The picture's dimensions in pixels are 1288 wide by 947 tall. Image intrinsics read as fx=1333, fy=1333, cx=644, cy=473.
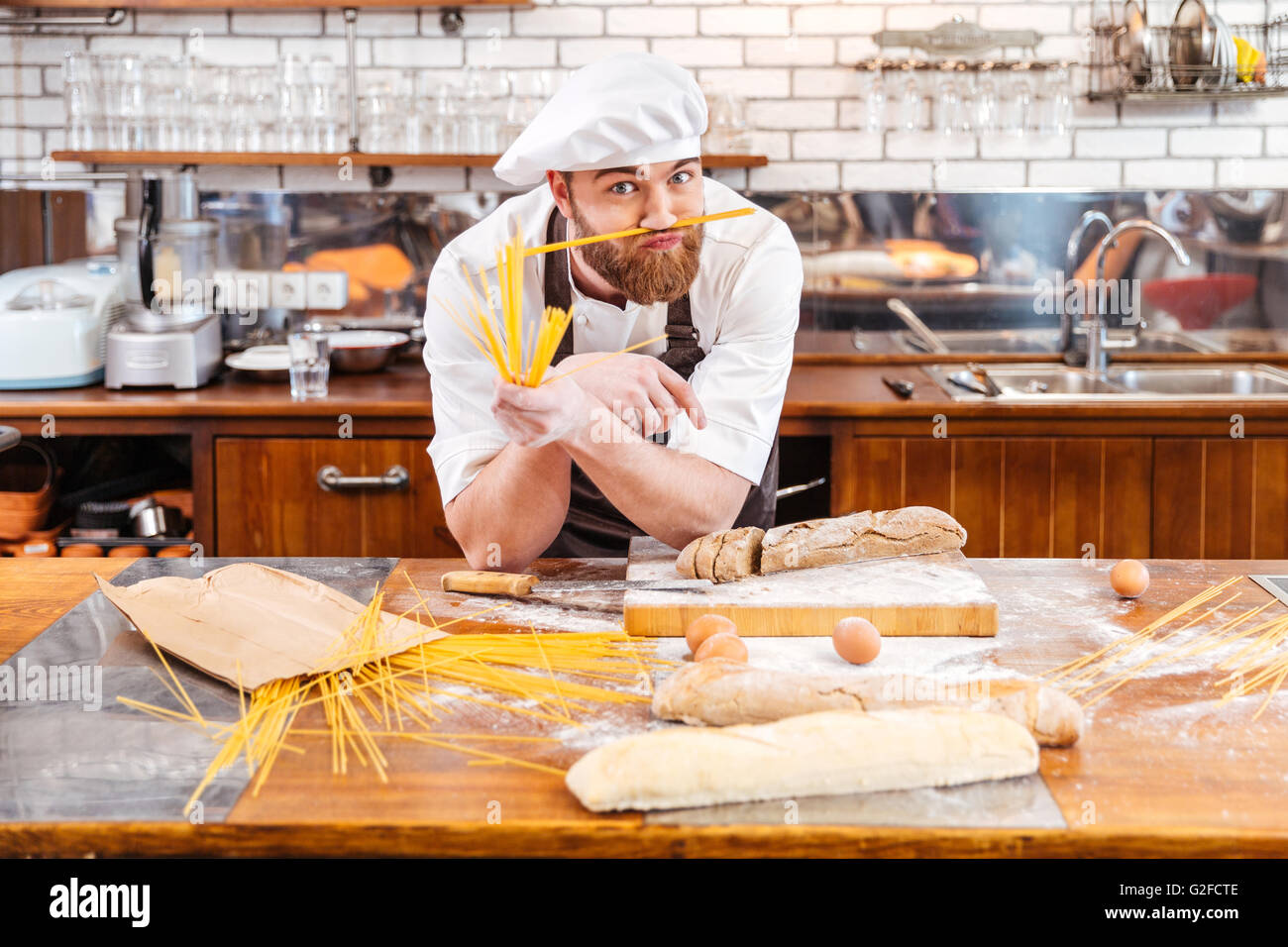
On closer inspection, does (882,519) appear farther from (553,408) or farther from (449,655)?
(449,655)

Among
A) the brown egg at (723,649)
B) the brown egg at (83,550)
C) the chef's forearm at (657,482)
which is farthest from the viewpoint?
the brown egg at (83,550)

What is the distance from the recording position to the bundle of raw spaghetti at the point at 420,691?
4.79ft

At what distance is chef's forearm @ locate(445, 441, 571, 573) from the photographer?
2.26 m

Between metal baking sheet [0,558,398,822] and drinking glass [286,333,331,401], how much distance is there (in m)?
1.70

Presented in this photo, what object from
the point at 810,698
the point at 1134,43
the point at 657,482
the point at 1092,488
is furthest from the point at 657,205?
the point at 1134,43

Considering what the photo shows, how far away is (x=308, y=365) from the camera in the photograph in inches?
143

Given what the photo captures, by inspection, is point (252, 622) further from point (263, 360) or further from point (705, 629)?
point (263, 360)

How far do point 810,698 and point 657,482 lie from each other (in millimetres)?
790

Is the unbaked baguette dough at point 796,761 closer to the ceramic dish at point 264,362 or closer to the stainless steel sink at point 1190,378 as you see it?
the ceramic dish at point 264,362

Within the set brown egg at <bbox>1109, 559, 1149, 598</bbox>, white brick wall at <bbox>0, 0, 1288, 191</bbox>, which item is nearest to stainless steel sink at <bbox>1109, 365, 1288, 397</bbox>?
white brick wall at <bbox>0, 0, 1288, 191</bbox>

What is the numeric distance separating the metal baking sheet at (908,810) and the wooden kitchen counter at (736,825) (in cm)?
1

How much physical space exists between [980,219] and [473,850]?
3.42m

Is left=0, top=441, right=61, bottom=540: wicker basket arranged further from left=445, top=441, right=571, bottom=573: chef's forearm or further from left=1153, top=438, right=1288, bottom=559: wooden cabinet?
left=1153, top=438, right=1288, bottom=559: wooden cabinet

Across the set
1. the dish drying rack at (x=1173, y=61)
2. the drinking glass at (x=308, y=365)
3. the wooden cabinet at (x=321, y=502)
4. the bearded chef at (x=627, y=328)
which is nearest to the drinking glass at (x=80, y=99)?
the drinking glass at (x=308, y=365)
